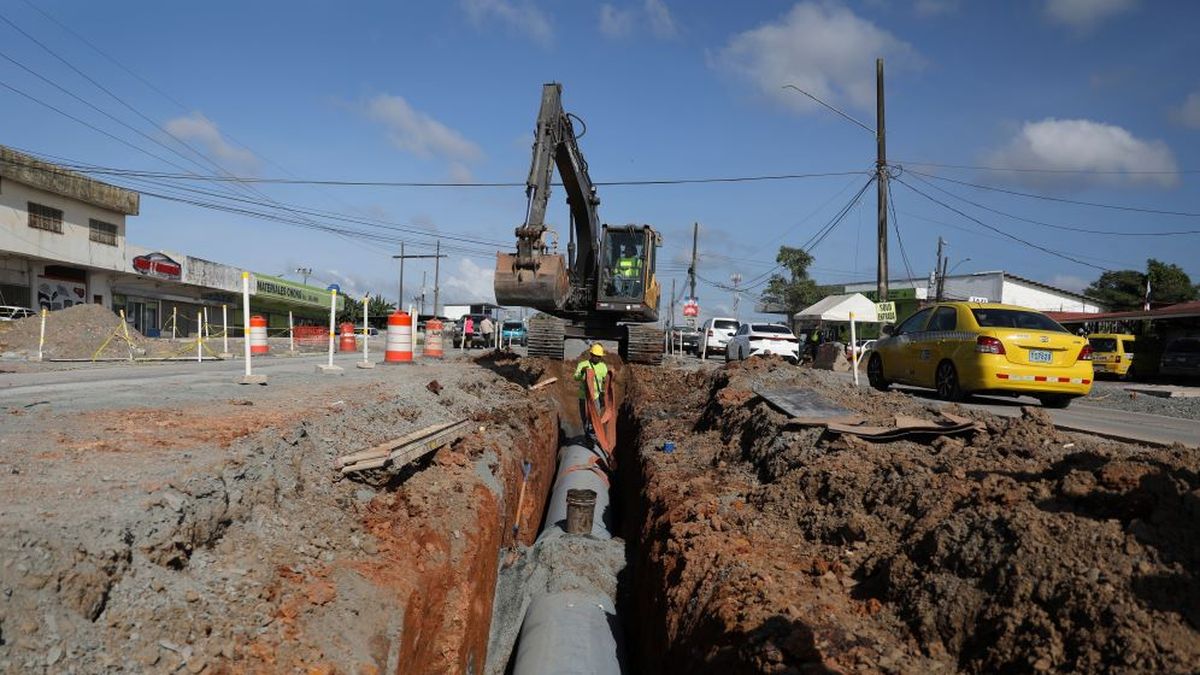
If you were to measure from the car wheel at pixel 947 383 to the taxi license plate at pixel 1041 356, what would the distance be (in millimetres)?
830

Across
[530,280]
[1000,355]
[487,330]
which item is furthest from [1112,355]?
[487,330]

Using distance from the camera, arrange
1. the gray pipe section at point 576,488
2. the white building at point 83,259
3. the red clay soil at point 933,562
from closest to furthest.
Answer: the red clay soil at point 933,562, the gray pipe section at point 576,488, the white building at point 83,259

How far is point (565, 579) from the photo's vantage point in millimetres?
5859

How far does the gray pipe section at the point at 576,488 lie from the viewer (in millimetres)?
7632

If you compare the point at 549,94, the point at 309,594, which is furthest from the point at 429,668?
the point at 549,94

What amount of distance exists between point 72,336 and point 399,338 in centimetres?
1021

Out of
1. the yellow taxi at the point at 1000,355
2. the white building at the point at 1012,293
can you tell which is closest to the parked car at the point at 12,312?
the yellow taxi at the point at 1000,355

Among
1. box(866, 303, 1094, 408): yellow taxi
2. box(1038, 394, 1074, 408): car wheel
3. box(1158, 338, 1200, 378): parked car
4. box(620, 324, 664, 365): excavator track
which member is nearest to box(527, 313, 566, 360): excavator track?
box(620, 324, 664, 365): excavator track

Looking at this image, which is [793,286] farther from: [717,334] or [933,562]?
[933,562]

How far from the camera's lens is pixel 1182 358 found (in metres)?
20.7

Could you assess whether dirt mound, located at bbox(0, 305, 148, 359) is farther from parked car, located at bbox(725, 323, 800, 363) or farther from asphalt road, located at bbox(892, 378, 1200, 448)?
asphalt road, located at bbox(892, 378, 1200, 448)

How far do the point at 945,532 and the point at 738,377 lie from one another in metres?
6.69

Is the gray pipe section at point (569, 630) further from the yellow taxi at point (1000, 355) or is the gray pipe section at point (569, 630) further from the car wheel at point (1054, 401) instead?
the car wheel at point (1054, 401)

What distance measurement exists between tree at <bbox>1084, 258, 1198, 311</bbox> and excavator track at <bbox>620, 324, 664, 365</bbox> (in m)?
38.6
